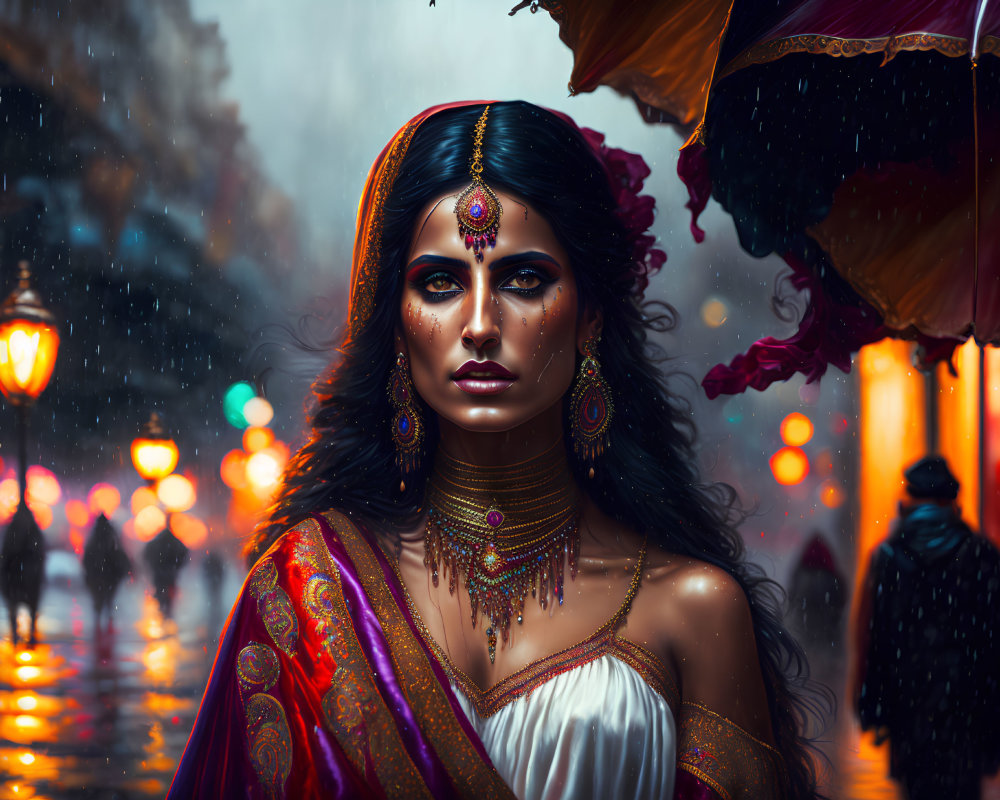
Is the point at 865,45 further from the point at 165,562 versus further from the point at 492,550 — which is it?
the point at 165,562

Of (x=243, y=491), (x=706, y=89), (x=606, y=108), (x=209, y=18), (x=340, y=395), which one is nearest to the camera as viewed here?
(x=706, y=89)

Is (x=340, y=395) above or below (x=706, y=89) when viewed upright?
below

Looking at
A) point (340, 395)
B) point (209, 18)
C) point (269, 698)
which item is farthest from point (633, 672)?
point (209, 18)

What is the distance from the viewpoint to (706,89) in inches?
73.5

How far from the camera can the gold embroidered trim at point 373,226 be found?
183cm

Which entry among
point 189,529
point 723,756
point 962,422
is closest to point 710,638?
point 723,756

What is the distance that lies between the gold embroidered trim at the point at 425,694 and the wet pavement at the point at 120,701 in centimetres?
57

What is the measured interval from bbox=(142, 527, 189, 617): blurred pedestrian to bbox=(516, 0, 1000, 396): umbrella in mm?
1540

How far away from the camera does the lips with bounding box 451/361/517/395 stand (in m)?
1.68

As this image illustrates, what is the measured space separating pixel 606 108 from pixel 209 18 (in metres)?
1.19

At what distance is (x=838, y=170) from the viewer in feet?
6.76

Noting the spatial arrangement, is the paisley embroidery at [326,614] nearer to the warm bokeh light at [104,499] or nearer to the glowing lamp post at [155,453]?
the glowing lamp post at [155,453]

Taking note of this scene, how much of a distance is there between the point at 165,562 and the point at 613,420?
141 centimetres

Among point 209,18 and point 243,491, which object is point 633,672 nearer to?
point 243,491
